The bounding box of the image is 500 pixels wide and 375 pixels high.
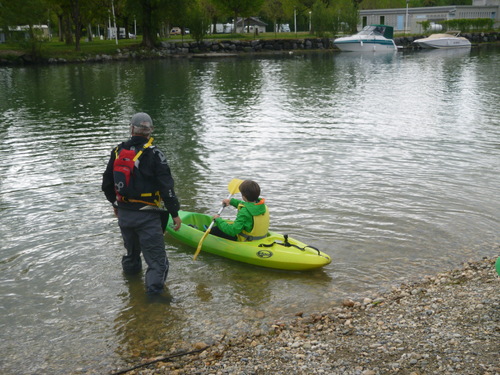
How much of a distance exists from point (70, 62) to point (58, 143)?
119 ft

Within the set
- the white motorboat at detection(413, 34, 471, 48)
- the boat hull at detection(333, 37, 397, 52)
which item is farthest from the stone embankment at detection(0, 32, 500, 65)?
the boat hull at detection(333, 37, 397, 52)

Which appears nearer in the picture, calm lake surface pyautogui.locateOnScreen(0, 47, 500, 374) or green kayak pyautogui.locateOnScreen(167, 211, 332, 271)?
calm lake surface pyautogui.locateOnScreen(0, 47, 500, 374)

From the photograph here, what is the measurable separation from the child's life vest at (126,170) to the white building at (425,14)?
266ft

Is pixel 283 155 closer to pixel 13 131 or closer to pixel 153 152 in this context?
pixel 153 152

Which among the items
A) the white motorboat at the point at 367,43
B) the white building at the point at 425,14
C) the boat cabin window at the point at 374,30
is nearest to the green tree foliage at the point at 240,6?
the white motorboat at the point at 367,43

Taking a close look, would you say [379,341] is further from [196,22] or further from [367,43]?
[367,43]

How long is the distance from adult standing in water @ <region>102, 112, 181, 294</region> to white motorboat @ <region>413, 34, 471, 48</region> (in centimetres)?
6465

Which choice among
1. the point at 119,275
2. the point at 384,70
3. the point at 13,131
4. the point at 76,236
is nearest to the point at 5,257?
the point at 76,236

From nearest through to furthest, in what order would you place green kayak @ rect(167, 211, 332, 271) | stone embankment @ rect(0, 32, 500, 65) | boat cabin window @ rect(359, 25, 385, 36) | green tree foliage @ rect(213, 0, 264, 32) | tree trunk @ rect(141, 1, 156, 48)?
1. green kayak @ rect(167, 211, 332, 271)
2. stone embankment @ rect(0, 32, 500, 65)
3. tree trunk @ rect(141, 1, 156, 48)
4. boat cabin window @ rect(359, 25, 385, 36)
5. green tree foliage @ rect(213, 0, 264, 32)

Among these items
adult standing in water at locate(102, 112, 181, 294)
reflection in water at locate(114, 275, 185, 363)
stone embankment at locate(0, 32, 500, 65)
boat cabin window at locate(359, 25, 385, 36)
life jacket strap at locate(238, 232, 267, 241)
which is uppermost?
boat cabin window at locate(359, 25, 385, 36)

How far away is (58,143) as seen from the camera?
17125 mm

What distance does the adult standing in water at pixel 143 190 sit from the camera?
671cm

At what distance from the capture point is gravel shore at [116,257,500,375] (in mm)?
5152

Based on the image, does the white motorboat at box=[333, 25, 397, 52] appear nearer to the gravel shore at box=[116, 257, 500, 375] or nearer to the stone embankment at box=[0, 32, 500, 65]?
the stone embankment at box=[0, 32, 500, 65]
